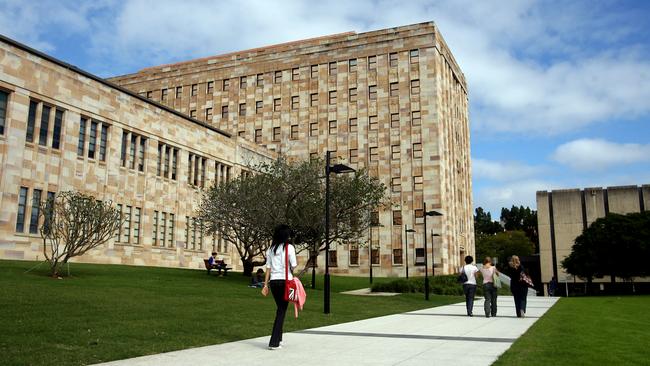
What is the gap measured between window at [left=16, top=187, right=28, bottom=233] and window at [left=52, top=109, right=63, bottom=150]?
3.53 meters

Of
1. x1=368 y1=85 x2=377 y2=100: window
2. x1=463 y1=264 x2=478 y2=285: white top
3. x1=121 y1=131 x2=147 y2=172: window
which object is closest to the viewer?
x1=463 y1=264 x2=478 y2=285: white top

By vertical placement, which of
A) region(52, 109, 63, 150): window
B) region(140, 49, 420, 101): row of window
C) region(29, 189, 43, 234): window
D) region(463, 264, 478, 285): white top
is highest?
region(140, 49, 420, 101): row of window

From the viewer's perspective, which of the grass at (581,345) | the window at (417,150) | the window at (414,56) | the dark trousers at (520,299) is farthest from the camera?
the window at (414,56)

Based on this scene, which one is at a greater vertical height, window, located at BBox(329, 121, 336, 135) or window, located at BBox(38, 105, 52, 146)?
window, located at BBox(329, 121, 336, 135)

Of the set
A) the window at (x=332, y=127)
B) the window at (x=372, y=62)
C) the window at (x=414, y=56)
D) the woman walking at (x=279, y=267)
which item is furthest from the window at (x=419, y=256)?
the woman walking at (x=279, y=267)

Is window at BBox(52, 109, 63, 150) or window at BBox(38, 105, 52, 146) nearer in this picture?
window at BBox(38, 105, 52, 146)

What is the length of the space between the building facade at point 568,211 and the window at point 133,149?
54.3 meters

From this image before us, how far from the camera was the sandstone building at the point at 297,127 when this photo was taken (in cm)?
3606

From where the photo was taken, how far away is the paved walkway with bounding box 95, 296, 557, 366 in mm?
7508

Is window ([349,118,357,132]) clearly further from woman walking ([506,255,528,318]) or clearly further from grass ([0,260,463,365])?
woman walking ([506,255,528,318])

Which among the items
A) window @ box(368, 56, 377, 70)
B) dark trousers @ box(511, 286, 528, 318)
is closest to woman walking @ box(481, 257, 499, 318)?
dark trousers @ box(511, 286, 528, 318)

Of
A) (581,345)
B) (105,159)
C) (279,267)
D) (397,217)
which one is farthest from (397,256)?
(279,267)

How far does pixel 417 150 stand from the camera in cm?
5800

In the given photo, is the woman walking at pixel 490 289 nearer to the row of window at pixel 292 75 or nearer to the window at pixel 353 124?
the window at pixel 353 124
